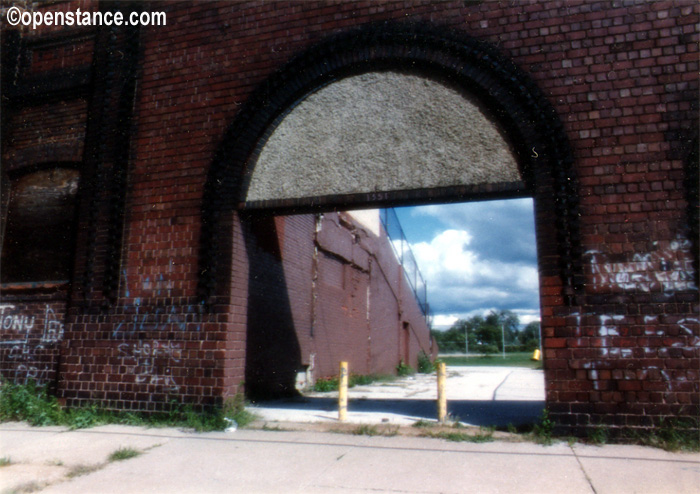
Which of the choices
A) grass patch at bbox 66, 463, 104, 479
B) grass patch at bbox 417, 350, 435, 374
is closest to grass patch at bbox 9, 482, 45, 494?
grass patch at bbox 66, 463, 104, 479

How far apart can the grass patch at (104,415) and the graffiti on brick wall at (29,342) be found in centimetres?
36

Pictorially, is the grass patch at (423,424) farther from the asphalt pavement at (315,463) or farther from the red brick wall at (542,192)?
the red brick wall at (542,192)

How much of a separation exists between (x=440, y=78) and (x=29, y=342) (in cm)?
675

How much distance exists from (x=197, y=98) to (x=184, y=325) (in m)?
3.10

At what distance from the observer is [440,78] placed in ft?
20.8

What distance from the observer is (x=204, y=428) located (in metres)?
5.72

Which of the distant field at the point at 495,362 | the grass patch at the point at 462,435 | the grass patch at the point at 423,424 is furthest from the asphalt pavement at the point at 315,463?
the distant field at the point at 495,362

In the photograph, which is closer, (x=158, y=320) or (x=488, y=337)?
(x=158, y=320)

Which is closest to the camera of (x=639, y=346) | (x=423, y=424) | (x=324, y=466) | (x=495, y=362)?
(x=324, y=466)

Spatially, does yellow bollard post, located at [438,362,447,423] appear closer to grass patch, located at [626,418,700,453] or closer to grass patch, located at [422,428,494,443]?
grass patch, located at [422,428,494,443]

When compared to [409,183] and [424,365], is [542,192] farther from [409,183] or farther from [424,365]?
[424,365]

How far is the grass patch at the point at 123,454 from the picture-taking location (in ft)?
14.7

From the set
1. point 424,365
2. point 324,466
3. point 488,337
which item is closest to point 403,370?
point 424,365
